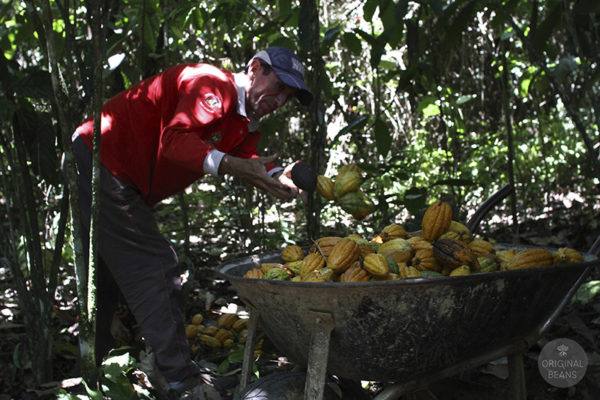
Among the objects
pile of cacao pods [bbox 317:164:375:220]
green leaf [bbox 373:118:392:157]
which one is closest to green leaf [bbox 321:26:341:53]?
green leaf [bbox 373:118:392:157]

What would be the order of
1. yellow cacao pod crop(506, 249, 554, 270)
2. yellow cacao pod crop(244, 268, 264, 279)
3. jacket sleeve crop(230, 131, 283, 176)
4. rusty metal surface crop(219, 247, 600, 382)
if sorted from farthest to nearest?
1. jacket sleeve crop(230, 131, 283, 176)
2. yellow cacao pod crop(244, 268, 264, 279)
3. yellow cacao pod crop(506, 249, 554, 270)
4. rusty metal surface crop(219, 247, 600, 382)

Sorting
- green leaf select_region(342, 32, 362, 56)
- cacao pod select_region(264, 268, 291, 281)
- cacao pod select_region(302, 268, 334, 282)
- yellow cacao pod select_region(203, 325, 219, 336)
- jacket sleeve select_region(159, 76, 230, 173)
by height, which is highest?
green leaf select_region(342, 32, 362, 56)

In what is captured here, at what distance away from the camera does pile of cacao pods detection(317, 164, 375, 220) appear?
2486mm

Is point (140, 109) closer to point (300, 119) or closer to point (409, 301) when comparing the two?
point (409, 301)

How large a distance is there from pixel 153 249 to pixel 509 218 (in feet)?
10.2

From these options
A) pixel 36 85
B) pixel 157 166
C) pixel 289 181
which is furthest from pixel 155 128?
pixel 289 181

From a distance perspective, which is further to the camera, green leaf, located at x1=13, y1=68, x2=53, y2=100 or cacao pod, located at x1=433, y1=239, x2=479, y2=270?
green leaf, located at x1=13, y1=68, x2=53, y2=100

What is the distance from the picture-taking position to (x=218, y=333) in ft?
11.0

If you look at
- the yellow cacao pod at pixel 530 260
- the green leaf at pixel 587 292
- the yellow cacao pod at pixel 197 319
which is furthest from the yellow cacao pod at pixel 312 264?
the yellow cacao pod at pixel 197 319

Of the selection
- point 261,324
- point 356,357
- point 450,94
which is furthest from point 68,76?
point 450,94

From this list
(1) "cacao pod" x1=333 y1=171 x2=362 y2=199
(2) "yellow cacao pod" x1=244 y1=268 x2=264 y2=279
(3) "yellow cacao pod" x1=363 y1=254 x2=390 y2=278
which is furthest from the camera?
(1) "cacao pod" x1=333 y1=171 x2=362 y2=199

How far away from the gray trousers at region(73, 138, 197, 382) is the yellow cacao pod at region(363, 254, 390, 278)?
984 mm

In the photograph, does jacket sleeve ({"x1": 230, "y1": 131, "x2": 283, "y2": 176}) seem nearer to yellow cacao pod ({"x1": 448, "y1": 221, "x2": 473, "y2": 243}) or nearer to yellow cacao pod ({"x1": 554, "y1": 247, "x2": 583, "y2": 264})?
yellow cacao pod ({"x1": 448, "y1": 221, "x2": 473, "y2": 243})

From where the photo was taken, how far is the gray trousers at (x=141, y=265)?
2.67 metres
